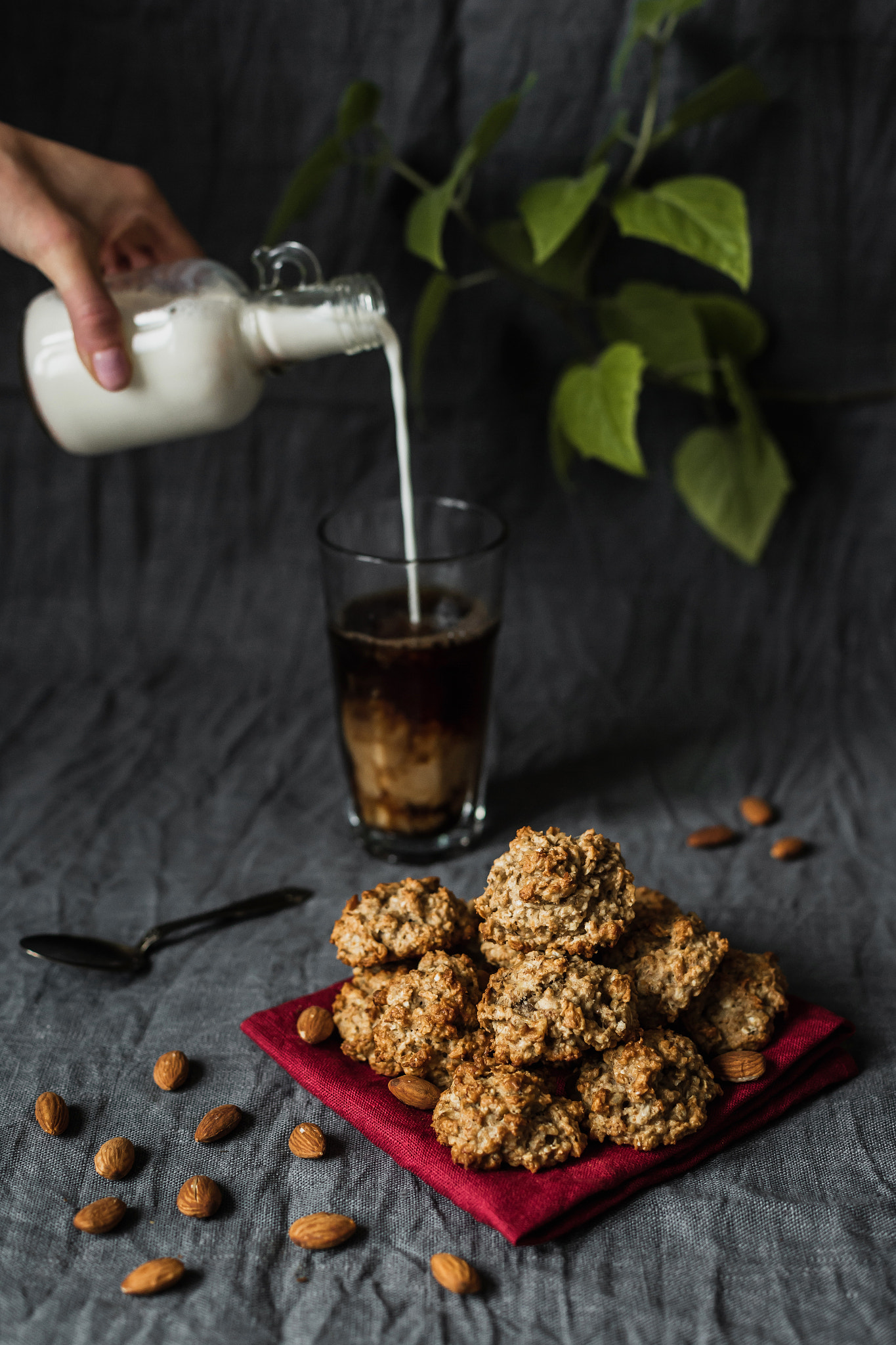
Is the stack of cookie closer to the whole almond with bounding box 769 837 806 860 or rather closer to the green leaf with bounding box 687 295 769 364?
the whole almond with bounding box 769 837 806 860

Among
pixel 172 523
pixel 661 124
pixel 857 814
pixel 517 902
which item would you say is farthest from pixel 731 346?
pixel 517 902

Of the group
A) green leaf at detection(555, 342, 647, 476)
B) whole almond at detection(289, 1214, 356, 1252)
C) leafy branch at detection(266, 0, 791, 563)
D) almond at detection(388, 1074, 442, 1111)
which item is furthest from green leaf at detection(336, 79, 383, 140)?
whole almond at detection(289, 1214, 356, 1252)

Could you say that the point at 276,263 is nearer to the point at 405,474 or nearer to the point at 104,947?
the point at 405,474

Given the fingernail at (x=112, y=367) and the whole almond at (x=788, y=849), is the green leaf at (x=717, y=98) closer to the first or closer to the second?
the fingernail at (x=112, y=367)

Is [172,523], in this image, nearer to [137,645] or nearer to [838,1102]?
[137,645]

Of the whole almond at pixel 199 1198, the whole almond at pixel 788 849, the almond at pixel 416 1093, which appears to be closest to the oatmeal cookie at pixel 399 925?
the almond at pixel 416 1093

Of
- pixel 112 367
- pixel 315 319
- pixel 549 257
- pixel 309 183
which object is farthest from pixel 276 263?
pixel 549 257
